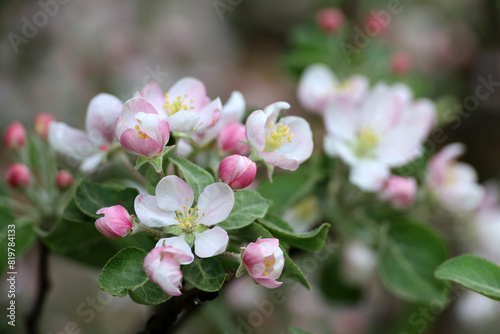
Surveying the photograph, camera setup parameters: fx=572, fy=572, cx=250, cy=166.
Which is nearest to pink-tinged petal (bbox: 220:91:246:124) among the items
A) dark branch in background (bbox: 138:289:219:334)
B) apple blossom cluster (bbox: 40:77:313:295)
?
apple blossom cluster (bbox: 40:77:313:295)

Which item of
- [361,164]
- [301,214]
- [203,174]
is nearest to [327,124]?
[361,164]

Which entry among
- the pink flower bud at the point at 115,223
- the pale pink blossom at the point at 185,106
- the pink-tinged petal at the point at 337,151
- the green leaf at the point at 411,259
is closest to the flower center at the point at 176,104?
the pale pink blossom at the point at 185,106

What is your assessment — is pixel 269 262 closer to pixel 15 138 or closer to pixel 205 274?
pixel 205 274

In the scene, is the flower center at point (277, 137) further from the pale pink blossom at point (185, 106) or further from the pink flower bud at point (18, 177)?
the pink flower bud at point (18, 177)

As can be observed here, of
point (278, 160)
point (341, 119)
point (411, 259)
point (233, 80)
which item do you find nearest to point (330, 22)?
point (341, 119)

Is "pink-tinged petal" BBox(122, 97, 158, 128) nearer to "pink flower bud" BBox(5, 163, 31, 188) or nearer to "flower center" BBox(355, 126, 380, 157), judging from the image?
"pink flower bud" BBox(5, 163, 31, 188)
